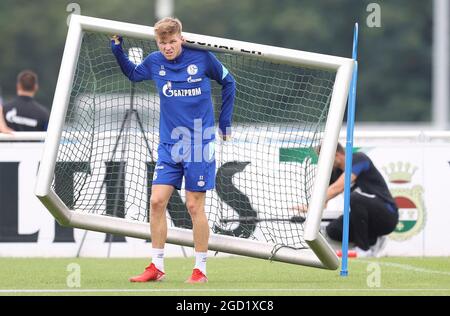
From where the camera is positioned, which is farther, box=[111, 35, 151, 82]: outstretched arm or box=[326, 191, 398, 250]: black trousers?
box=[326, 191, 398, 250]: black trousers

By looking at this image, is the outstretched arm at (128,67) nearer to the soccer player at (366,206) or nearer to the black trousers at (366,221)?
the soccer player at (366,206)

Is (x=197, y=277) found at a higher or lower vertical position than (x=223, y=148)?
lower

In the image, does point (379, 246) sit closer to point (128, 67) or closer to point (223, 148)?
point (223, 148)

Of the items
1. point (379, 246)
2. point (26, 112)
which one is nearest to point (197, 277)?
point (379, 246)

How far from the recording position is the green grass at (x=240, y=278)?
10.0 m

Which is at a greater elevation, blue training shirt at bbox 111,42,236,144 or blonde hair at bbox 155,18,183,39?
blonde hair at bbox 155,18,183,39

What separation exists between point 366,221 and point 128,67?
401 cm

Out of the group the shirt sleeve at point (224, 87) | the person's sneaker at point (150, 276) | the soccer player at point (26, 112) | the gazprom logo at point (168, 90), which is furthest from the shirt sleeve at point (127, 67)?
the soccer player at point (26, 112)

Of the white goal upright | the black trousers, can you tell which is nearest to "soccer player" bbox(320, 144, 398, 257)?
the black trousers

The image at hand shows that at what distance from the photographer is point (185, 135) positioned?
1070cm

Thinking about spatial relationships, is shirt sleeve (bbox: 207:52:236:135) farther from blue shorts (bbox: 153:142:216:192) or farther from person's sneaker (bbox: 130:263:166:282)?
person's sneaker (bbox: 130:263:166:282)

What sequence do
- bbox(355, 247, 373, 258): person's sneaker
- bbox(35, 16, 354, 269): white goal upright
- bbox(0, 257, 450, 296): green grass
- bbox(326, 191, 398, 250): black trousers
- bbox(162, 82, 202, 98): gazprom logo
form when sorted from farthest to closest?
1. bbox(355, 247, 373, 258): person's sneaker
2. bbox(326, 191, 398, 250): black trousers
3. bbox(35, 16, 354, 269): white goal upright
4. bbox(162, 82, 202, 98): gazprom logo
5. bbox(0, 257, 450, 296): green grass

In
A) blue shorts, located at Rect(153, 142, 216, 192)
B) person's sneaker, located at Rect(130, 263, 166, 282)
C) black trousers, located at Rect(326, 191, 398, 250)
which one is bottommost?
person's sneaker, located at Rect(130, 263, 166, 282)

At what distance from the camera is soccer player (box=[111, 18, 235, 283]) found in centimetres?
1070
